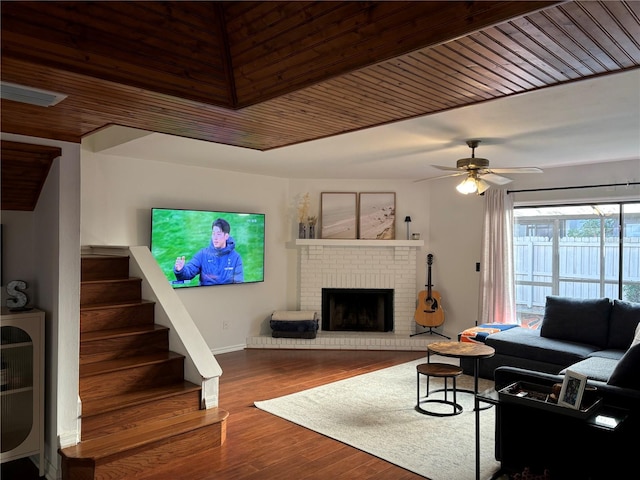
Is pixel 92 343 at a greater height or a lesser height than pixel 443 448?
greater

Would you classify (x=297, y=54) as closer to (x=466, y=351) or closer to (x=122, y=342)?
(x=122, y=342)

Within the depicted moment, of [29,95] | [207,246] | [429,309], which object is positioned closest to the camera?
[29,95]

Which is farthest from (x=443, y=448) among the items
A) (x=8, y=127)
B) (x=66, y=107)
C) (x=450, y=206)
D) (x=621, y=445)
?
(x=450, y=206)

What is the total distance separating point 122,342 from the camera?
12.8 feet

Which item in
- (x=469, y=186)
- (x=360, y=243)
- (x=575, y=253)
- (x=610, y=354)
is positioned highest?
(x=469, y=186)

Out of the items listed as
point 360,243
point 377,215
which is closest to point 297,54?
point 360,243

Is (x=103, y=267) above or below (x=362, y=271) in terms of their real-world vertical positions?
above

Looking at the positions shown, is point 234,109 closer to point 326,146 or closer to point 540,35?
point 540,35

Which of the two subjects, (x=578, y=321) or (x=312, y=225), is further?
(x=312, y=225)

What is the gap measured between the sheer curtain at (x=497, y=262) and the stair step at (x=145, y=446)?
3930 millimetres

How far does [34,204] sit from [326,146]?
2.49m

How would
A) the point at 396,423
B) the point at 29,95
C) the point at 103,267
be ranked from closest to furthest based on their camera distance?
the point at 29,95, the point at 396,423, the point at 103,267

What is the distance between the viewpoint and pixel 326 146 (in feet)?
15.6

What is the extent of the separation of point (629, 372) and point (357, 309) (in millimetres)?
4473
